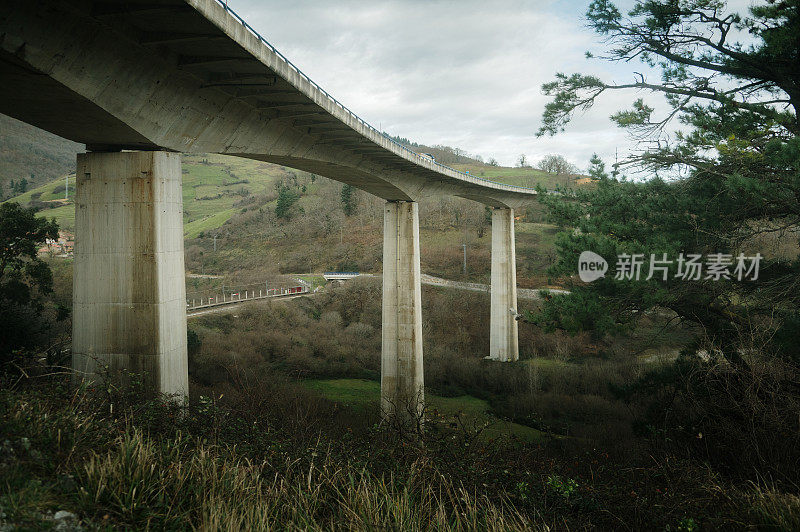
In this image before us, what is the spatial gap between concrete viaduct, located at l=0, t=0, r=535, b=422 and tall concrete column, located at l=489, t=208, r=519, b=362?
21.6 meters

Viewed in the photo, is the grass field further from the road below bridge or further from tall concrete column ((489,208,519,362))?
the road below bridge

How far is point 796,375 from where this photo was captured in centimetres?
779

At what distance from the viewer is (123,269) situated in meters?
8.18

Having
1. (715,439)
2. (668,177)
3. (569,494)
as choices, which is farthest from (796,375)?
(668,177)

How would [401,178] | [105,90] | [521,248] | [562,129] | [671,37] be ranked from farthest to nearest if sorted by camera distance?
1. [521,248]
2. [401,178]
3. [562,129]
4. [671,37]
5. [105,90]

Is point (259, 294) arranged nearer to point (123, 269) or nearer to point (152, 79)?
point (123, 269)

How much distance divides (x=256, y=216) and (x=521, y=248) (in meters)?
35.6

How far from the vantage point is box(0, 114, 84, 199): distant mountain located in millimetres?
93688

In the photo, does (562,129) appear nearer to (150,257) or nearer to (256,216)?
(150,257)

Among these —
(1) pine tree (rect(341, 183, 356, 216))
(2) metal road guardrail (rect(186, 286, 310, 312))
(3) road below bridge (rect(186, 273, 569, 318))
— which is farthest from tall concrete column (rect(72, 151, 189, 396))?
(1) pine tree (rect(341, 183, 356, 216))

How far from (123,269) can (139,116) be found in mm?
2524

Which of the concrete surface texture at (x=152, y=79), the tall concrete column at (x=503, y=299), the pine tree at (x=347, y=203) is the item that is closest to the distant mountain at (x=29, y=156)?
the pine tree at (x=347, y=203)

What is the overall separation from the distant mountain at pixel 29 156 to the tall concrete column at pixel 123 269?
317 ft

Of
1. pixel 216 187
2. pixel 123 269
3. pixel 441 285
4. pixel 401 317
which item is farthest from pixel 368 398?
pixel 216 187
